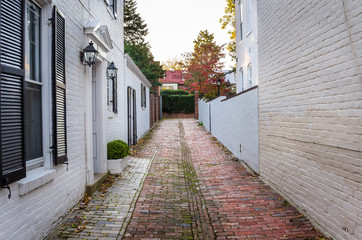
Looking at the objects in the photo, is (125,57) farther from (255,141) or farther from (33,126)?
(33,126)

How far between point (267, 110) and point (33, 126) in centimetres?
460

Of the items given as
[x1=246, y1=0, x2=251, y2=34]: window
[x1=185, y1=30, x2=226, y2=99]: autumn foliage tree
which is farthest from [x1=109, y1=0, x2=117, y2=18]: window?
[x1=185, y1=30, x2=226, y2=99]: autumn foliage tree

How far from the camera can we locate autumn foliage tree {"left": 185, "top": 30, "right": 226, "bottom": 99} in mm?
22312

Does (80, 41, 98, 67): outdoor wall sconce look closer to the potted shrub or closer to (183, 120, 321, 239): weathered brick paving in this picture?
the potted shrub

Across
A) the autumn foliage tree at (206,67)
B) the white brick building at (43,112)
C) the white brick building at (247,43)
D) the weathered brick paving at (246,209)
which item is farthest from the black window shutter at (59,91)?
the autumn foliage tree at (206,67)

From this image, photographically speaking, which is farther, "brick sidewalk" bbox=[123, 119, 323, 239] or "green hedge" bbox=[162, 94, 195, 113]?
"green hedge" bbox=[162, 94, 195, 113]

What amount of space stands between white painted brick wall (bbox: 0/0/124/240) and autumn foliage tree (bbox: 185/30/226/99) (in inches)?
639

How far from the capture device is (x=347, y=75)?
11.2 feet

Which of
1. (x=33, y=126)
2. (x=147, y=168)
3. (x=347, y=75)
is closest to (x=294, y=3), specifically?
(x=347, y=75)

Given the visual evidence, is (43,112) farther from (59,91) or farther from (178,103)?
(178,103)

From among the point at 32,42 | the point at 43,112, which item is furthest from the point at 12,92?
the point at 32,42

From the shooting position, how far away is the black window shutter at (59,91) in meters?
3.99

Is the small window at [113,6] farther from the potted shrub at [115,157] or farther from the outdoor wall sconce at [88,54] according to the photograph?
the potted shrub at [115,157]

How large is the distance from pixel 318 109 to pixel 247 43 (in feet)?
29.2
